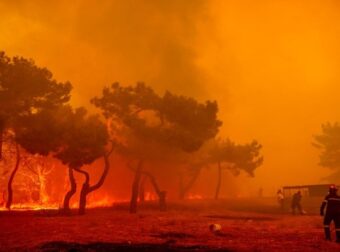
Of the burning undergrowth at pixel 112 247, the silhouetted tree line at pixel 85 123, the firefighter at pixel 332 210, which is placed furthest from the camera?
the silhouetted tree line at pixel 85 123

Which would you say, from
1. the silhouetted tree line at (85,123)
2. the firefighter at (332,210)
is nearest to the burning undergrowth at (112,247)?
the firefighter at (332,210)

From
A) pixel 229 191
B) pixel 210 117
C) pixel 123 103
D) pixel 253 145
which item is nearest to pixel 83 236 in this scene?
pixel 123 103

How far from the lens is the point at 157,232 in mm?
21625

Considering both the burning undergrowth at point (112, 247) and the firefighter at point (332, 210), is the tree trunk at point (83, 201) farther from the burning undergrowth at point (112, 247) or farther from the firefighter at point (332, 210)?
the firefighter at point (332, 210)

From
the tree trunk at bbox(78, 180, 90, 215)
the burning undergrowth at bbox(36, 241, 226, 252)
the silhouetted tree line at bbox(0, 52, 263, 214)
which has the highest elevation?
the silhouetted tree line at bbox(0, 52, 263, 214)

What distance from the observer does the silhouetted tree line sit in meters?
35.6

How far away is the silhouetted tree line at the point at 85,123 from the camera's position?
35.6 m

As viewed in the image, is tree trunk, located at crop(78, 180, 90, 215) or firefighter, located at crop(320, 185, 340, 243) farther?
tree trunk, located at crop(78, 180, 90, 215)

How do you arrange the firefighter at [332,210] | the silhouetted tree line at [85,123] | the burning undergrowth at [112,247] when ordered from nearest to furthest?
the burning undergrowth at [112,247] → the firefighter at [332,210] → the silhouetted tree line at [85,123]

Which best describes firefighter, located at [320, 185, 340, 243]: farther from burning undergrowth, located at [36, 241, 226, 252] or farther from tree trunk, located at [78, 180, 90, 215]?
tree trunk, located at [78, 180, 90, 215]

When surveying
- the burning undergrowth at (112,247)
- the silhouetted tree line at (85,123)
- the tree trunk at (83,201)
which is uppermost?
the silhouetted tree line at (85,123)

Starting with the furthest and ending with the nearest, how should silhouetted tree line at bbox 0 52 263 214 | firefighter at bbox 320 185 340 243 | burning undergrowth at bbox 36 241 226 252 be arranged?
silhouetted tree line at bbox 0 52 263 214 → firefighter at bbox 320 185 340 243 → burning undergrowth at bbox 36 241 226 252

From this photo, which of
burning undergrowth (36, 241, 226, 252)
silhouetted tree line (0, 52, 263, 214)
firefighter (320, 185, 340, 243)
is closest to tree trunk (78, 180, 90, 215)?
silhouetted tree line (0, 52, 263, 214)

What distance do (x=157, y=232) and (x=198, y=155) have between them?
151 feet
